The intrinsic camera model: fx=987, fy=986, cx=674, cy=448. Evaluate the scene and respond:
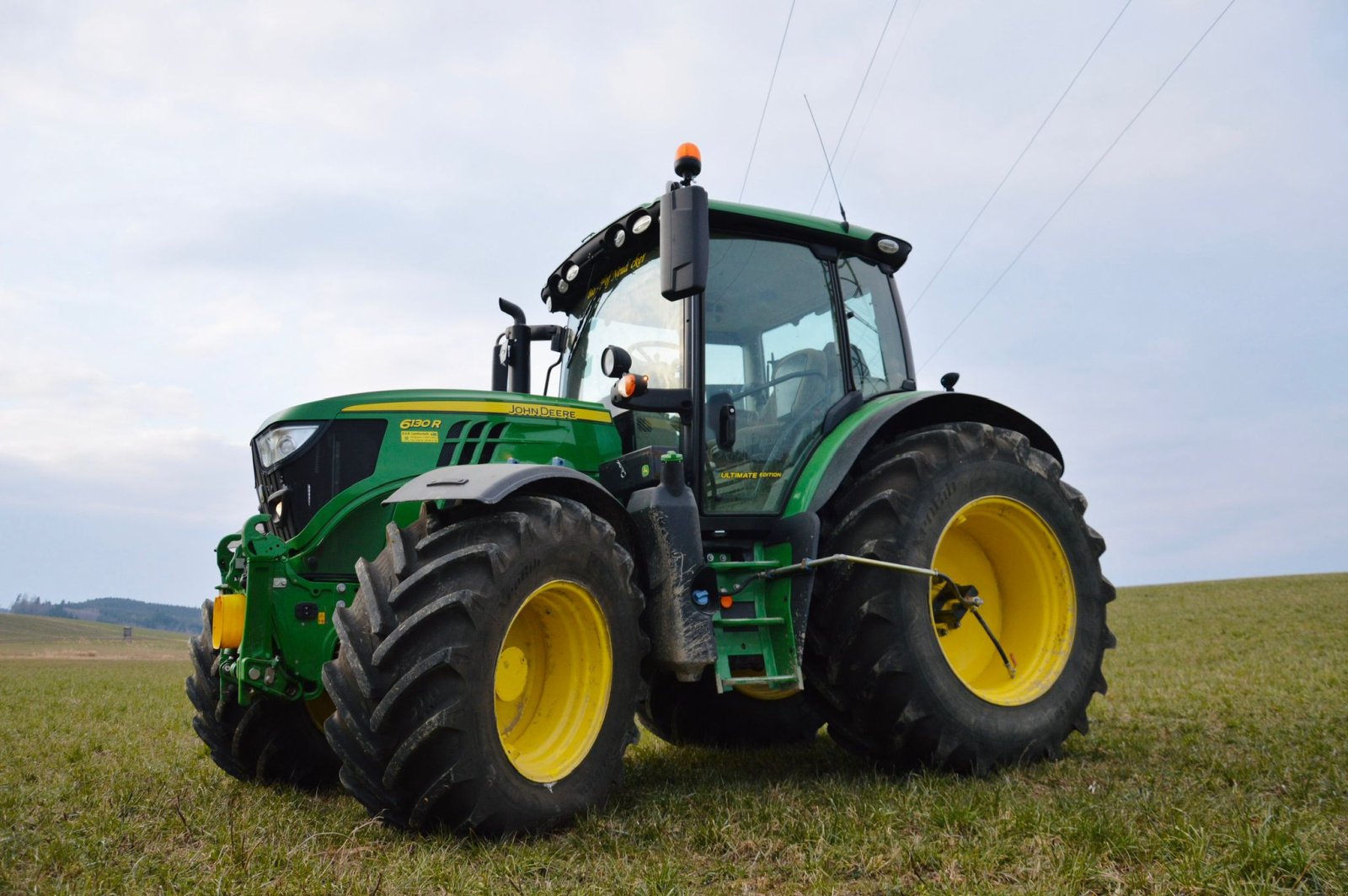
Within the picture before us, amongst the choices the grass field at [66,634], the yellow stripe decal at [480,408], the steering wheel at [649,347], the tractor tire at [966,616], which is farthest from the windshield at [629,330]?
the grass field at [66,634]

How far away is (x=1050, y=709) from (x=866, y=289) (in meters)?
2.44

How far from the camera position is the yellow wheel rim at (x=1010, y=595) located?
16.6ft

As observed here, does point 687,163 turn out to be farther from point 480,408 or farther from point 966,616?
point 966,616

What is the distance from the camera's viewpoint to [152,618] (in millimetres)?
138750

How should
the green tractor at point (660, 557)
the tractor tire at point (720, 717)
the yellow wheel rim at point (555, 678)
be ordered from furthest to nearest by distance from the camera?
1. the tractor tire at point (720, 717)
2. the yellow wheel rim at point (555, 678)
3. the green tractor at point (660, 557)

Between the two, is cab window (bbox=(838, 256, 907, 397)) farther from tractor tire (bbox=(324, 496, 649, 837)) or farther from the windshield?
tractor tire (bbox=(324, 496, 649, 837))

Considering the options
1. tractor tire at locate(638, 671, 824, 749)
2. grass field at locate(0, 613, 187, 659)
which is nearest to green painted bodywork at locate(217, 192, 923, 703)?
tractor tire at locate(638, 671, 824, 749)

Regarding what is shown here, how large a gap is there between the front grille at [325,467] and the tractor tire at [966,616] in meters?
2.11

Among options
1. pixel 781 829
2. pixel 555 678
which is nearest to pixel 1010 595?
pixel 781 829

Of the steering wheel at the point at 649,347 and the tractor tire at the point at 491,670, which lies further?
the steering wheel at the point at 649,347

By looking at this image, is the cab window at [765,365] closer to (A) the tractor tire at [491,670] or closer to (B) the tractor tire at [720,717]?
(A) the tractor tire at [491,670]

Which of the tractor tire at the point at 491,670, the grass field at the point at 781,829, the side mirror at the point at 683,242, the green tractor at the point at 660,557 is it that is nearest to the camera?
the grass field at the point at 781,829

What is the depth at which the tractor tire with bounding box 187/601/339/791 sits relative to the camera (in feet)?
14.7

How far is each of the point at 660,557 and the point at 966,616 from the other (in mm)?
1963
